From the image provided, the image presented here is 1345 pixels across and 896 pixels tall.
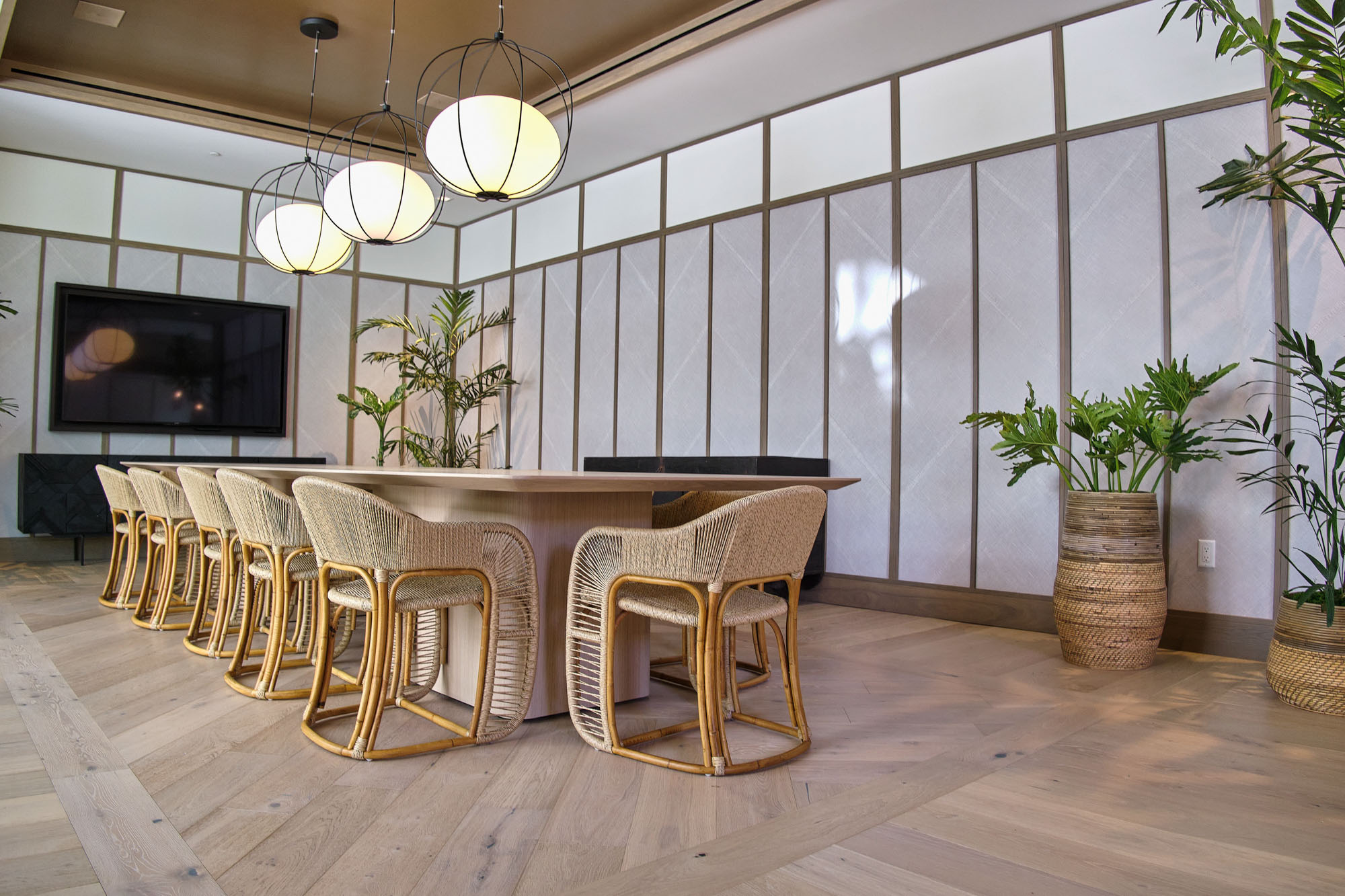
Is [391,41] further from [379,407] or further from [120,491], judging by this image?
[379,407]

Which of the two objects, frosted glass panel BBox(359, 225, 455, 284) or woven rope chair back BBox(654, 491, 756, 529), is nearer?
woven rope chair back BBox(654, 491, 756, 529)

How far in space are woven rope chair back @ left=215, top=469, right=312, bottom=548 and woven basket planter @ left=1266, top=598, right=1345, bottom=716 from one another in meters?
3.24

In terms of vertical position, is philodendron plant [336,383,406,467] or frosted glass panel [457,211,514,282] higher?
frosted glass panel [457,211,514,282]

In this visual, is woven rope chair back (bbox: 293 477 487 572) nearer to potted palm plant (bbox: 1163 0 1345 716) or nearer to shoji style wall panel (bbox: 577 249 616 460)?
potted palm plant (bbox: 1163 0 1345 716)

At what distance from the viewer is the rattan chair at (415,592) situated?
7.02 feet

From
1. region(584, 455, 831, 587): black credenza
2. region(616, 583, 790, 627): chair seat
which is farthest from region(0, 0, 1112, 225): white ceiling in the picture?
region(616, 583, 790, 627): chair seat

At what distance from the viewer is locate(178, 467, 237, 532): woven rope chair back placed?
3.20 m

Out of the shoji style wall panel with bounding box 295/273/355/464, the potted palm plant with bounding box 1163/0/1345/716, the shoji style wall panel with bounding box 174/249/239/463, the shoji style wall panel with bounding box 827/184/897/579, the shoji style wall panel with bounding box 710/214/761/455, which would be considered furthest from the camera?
the shoji style wall panel with bounding box 295/273/355/464

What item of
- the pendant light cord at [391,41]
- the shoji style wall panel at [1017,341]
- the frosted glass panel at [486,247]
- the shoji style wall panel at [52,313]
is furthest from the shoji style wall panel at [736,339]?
the shoji style wall panel at [52,313]

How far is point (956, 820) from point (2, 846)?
1.89 m

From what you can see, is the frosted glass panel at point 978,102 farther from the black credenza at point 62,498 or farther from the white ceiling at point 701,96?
the black credenza at point 62,498

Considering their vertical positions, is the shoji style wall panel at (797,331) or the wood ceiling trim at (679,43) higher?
the wood ceiling trim at (679,43)

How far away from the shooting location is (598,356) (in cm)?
668

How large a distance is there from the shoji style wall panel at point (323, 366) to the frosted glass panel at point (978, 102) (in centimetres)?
518
